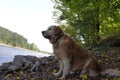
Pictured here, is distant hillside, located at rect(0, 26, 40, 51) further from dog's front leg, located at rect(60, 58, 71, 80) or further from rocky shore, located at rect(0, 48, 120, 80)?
dog's front leg, located at rect(60, 58, 71, 80)

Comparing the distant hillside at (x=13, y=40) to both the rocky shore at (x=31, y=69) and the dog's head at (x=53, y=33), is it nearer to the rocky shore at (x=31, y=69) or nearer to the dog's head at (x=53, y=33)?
the rocky shore at (x=31, y=69)

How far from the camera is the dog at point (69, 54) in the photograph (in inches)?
388

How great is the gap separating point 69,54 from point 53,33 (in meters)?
0.73

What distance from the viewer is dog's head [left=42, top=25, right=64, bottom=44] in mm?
9828

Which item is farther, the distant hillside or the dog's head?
the distant hillside

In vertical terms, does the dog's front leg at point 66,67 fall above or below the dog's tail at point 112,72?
above

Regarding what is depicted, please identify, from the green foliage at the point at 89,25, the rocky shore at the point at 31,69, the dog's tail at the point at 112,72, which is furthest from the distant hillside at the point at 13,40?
the dog's tail at the point at 112,72

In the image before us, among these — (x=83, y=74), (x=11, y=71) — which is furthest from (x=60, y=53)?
(x=11, y=71)

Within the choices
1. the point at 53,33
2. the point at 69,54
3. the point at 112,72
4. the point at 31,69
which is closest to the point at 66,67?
the point at 69,54

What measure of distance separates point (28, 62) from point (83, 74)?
3728 mm

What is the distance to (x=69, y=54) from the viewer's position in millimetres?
9859

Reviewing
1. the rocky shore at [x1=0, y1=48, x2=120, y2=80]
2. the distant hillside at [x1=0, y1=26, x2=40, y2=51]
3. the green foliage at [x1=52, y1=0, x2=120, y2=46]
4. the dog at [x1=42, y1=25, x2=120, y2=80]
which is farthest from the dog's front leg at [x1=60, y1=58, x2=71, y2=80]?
the distant hillside at [x1=0, y1=26, x2=40, y2=51]

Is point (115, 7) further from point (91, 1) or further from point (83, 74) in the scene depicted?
point (83, 74)

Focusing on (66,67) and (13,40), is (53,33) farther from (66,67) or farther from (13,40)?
(13,40)
